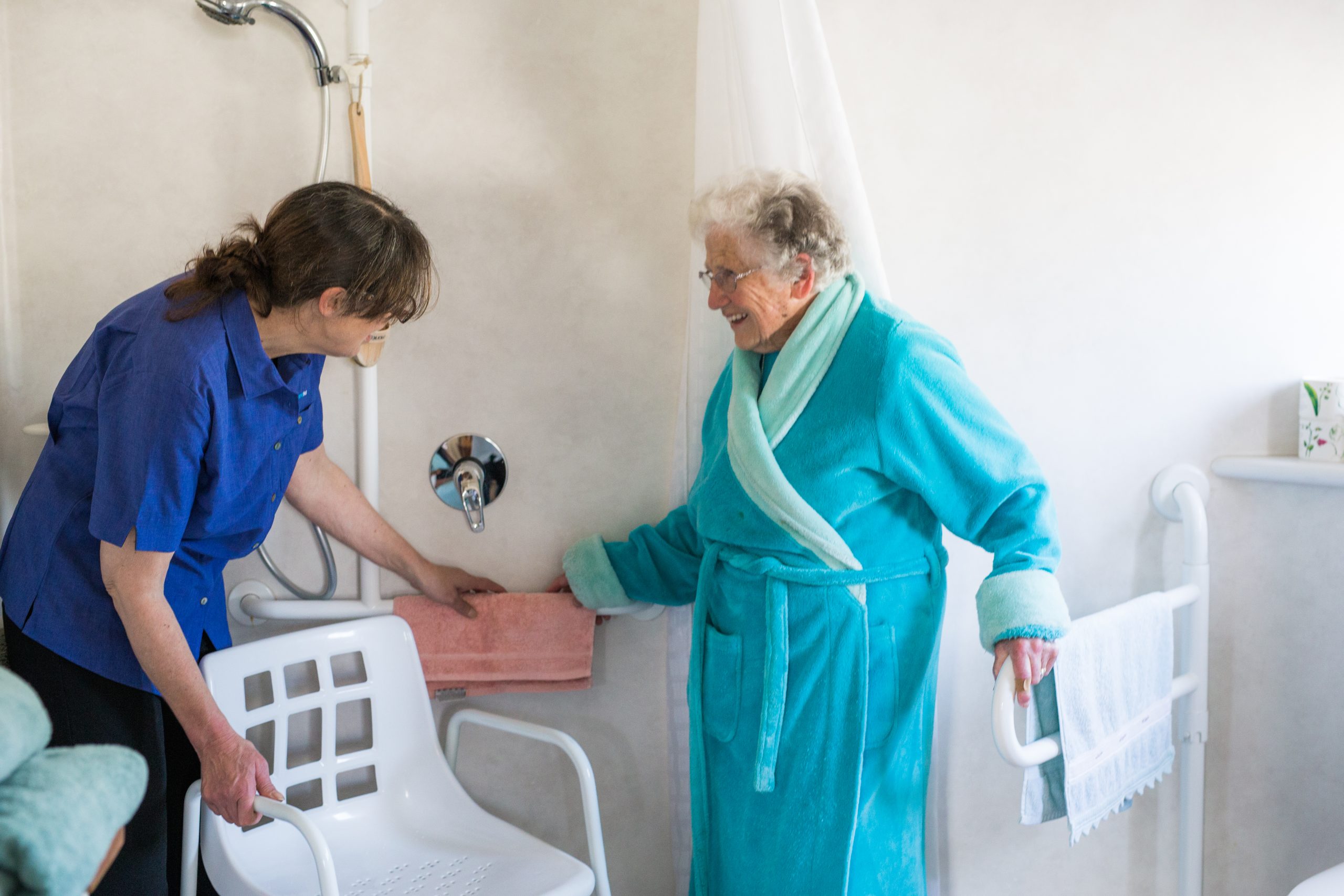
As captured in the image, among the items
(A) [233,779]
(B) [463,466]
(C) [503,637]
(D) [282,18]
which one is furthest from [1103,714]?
(D) [282,18]

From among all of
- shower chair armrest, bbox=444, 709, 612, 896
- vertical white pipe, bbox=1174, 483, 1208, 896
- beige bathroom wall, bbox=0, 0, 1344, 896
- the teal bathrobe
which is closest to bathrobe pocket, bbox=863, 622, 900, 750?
the teal bathrobe

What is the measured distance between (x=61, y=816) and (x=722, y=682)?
3.23ft

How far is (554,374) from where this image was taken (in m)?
1.66

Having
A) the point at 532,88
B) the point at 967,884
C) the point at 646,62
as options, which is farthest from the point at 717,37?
the point at 967,884

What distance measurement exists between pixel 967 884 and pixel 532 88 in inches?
63.4

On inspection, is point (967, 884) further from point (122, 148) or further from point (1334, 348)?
point (122, 148)

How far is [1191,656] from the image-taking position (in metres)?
1.59

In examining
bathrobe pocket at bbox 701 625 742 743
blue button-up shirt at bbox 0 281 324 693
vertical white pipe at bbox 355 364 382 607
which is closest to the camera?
blue button-up shirt at bbox 0 281 324 693

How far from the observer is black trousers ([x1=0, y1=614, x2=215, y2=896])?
1.27 m

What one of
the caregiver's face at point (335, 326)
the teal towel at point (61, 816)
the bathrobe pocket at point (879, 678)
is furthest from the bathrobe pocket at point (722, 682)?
the teal towel at point (61, 816)

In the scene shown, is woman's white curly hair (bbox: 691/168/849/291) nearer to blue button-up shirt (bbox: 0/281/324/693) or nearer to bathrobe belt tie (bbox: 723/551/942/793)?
bathrobe belt tie (bbox: 723/551/942/793)

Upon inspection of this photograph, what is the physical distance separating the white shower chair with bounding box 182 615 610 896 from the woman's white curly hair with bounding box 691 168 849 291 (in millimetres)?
800

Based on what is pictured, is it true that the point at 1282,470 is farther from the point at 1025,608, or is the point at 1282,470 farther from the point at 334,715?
the point at 334,715

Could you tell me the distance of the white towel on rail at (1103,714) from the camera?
134cm
